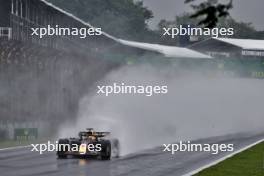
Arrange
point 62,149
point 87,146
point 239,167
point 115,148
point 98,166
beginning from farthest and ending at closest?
point 115,148
point 62,149
point 87,146
point 239,167
point 98,166

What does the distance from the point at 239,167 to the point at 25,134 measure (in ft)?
79.1

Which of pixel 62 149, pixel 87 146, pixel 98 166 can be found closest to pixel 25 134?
pixel 62 149

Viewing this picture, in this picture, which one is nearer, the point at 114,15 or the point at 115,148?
the point at 115,148

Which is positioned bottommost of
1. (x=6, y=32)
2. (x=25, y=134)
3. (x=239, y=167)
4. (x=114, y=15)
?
(x=239, y=167)

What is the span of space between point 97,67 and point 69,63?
22.5ft

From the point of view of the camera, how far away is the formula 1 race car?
31.6 metres

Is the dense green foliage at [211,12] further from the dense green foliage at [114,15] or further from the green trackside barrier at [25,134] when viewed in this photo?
the dense green foliage at [114,15]

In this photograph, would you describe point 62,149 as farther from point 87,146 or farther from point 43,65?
point 43,65

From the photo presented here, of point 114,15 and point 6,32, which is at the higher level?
point 114,15

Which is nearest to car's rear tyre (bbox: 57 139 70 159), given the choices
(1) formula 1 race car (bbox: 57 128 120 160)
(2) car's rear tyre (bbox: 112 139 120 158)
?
(1) formula 1 race car (bbox: 57 128 120 160)

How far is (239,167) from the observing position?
29016mm

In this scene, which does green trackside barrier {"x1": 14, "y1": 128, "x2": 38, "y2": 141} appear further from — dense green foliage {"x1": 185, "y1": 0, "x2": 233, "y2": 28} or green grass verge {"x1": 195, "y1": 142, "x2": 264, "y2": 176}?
dense green foliage {"x1": 185, "y1": 0, "x2": 233, "y2": 28}

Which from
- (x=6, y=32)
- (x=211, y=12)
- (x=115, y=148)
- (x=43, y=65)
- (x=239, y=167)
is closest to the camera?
(x=211, y=12)

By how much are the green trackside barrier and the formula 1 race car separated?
18.6 metres
